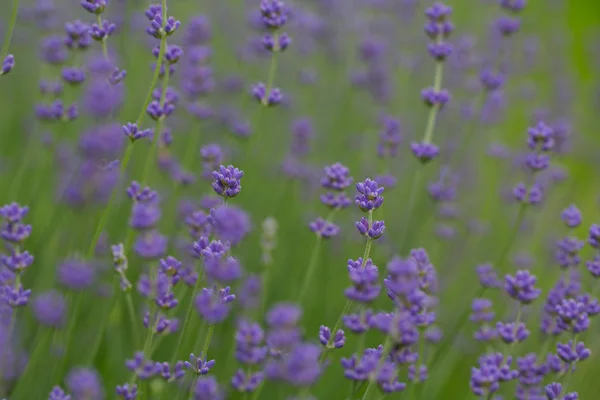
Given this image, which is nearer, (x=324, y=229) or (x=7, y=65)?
(x=7, y=65)

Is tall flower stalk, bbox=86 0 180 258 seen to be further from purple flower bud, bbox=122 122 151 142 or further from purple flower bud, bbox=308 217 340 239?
purple flower bud, bbox=308 217 340 239

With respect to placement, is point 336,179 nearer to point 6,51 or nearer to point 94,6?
point 94,6

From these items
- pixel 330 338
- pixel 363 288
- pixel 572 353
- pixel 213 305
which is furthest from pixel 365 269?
pixel 572 353

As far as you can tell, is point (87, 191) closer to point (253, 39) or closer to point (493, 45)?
point (253, 39)

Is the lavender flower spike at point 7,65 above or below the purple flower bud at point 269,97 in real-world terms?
below

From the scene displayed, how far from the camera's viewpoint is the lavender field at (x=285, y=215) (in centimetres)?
186

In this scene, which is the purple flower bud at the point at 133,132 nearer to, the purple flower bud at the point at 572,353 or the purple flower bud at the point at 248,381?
the purple flower bud at the point at 248,381

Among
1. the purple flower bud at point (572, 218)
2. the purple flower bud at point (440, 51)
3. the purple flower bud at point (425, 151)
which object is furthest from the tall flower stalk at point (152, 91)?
the purple flower bud at point (572, 218)

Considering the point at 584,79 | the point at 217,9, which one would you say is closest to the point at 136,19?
the point at 217,9

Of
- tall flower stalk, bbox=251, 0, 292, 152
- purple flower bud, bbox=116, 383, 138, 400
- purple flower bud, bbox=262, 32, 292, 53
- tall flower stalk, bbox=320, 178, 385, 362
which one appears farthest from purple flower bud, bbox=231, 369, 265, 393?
purple flower bud, bbox=262, 32, 292, 53

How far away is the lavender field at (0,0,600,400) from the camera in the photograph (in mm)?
1859

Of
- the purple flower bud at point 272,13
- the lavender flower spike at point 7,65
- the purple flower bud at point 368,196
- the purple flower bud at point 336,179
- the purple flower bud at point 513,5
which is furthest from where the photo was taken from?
the purple flower bud at point 513,5

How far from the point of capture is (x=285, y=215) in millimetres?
3789

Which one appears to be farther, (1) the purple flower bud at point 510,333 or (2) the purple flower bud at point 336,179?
(2) the purple flower bud at point 336,179
